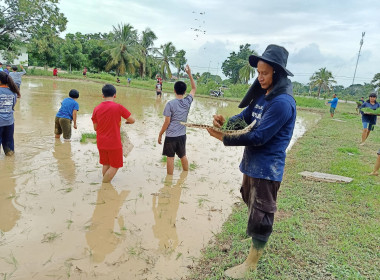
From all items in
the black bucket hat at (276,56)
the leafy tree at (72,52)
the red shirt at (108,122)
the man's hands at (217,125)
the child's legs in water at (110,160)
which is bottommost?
the child's legs in water at (110,160)

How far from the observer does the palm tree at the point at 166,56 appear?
159 ft

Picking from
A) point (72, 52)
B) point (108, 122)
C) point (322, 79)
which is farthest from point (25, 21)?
point (322, 79)

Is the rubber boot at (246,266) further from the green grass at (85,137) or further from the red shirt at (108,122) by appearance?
the green grass at (85,137)

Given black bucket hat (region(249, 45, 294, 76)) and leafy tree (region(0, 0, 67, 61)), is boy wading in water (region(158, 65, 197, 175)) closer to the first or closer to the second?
black bucket hat (region(249, 45, 294, 76))

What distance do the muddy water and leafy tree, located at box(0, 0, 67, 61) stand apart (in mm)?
19892

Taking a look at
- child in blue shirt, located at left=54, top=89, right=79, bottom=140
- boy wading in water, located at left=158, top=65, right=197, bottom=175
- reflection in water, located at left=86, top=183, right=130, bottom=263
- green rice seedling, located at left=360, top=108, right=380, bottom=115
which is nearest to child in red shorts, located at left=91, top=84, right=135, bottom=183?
reflection in water, located at left=86, top=183, right=130, bottom=263

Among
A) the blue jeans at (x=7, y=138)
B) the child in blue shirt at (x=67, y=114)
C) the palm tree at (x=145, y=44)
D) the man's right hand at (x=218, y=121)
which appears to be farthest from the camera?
the palm tree at (x=145, y=44)

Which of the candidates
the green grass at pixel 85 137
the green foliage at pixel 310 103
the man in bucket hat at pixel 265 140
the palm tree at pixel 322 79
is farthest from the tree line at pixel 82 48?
the man in bucket hat at pixel 265 140

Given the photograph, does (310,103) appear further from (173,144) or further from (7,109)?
(7,109)

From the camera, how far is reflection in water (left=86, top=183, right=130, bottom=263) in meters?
3.09

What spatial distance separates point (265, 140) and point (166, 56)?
49174 mm

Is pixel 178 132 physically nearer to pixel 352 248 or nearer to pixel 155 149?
pixel 155 149

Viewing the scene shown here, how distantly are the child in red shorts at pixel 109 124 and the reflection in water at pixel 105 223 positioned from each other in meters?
0.49

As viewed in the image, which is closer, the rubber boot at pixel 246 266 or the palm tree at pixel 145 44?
the rubber boot at pixel 246 266
